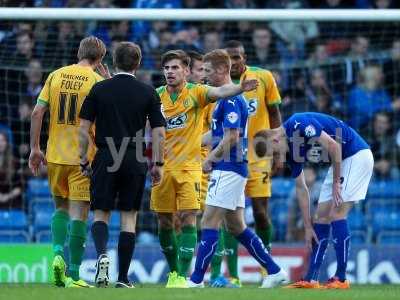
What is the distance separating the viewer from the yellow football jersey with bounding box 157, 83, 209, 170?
11281 millimetres

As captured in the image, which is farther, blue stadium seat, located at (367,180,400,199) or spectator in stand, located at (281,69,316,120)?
spectator in stand, located at (281,69,316,120)

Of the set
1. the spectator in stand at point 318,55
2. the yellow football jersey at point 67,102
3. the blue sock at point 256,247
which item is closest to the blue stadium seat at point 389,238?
the spectator in stand at point 318,55

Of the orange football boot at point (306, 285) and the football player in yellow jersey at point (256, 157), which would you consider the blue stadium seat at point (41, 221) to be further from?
the orange football boot at point (306, 285)

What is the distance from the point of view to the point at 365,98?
52.5 ft

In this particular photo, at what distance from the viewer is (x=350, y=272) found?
1440 centimetres

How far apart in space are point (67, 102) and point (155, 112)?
1068 mm

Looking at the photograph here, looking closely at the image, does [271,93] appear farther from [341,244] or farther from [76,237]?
[76,237]

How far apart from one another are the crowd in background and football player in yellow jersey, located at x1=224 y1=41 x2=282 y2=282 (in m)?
2.47

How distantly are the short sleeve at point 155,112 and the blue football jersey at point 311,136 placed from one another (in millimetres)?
1277

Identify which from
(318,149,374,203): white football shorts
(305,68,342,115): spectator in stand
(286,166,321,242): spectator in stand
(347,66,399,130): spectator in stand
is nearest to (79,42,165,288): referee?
(318,149,374,203): white football shorts

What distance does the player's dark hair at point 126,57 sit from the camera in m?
10.2

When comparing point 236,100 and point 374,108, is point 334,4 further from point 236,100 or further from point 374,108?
point 236,100

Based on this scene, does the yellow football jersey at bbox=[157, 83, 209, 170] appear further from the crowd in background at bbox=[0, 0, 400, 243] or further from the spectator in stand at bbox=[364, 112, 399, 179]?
the spectator in stand at bbox=[364, 112, 399, 179]

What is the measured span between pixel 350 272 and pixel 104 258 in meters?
5.23
